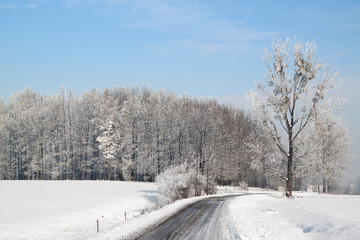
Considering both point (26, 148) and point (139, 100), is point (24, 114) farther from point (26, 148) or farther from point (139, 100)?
point (139, 100)

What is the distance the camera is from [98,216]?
24.6 metres

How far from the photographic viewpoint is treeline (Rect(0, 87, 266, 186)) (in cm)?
6500

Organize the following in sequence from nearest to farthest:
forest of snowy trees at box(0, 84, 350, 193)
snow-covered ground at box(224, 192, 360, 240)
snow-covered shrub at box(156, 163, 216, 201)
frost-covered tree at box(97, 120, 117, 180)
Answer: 1. snow-covered ground at box(224, 192, 360, 240)
2. snow-covered shrub at box(156, 163, 216, 201)
3. frost-covered tree at box(97, 120, 117, 180)
4. forest of snowy trees at box(0, 84, 350, 193)

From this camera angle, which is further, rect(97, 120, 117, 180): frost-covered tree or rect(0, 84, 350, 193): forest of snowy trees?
rect(0, 84, 350, 193): forest of snowy trees

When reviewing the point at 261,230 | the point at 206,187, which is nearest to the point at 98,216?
the point at 261,230

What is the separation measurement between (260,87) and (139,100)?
45219 millimetres

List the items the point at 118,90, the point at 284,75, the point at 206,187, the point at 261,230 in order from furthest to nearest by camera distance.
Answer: the point at 118,90, the point at 206,187, the point at 284,75, the point at 261,230

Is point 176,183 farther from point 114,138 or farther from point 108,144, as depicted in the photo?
point 114,138

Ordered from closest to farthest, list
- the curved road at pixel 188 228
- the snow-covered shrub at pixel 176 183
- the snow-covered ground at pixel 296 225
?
1. the snow-covered ground at pixel 296 225
2. the curved road at pixel 188 228
3. the snow-covered shrub at pixel 176 183

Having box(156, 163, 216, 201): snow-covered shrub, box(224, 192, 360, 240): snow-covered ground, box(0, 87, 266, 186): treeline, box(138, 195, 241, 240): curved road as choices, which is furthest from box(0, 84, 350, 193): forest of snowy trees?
box(224, 192, 360, 240): snow-covered ground

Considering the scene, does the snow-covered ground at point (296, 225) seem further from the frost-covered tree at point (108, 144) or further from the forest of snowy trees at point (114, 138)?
the frost-covered tree at point (108, 144)

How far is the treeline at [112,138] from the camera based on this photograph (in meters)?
65.0

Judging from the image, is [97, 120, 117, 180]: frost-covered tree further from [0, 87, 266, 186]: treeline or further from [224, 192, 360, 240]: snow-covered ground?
[224, 192, 360, 240]: snow-covered ground

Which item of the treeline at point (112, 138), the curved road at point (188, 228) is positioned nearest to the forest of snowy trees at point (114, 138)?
the treeline at point (112, 138)
